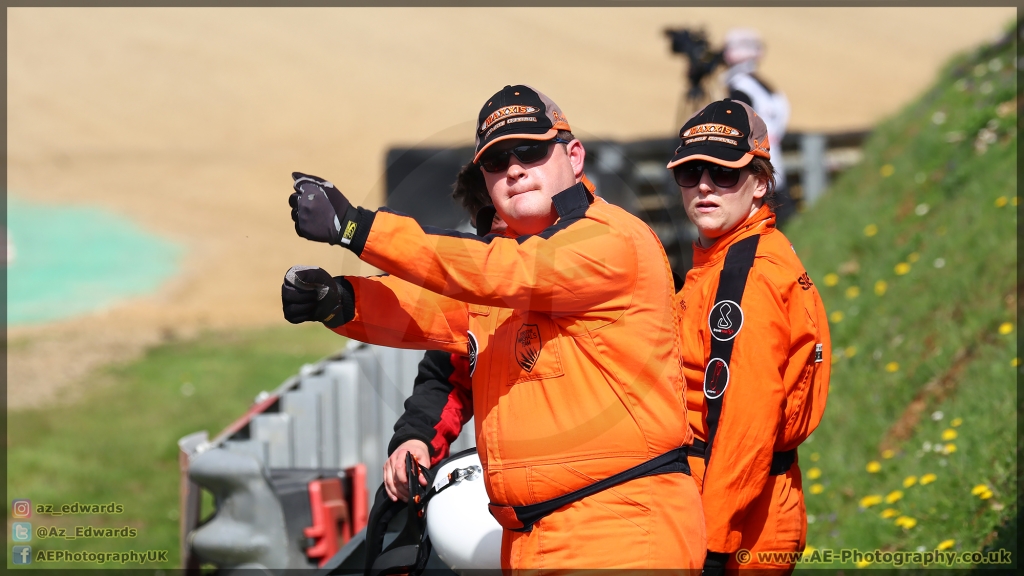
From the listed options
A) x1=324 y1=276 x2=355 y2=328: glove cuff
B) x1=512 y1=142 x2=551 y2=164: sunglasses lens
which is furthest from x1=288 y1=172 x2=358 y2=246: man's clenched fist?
x1=512 y1=142 x2=551 y2=164: sunglasses lens

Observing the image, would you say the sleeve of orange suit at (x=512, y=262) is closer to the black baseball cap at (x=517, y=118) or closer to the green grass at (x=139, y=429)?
the black baseball cap at (x=517, y=118)

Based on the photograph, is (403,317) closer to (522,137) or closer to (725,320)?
(522,137)

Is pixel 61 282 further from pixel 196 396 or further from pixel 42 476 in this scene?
pixel 42 476

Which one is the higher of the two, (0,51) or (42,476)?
(0,51)

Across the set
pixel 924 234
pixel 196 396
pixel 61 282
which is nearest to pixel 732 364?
pixel 924 234

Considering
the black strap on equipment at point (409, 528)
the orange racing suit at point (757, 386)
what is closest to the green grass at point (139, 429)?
the black strap on equipment at point (409, 528)

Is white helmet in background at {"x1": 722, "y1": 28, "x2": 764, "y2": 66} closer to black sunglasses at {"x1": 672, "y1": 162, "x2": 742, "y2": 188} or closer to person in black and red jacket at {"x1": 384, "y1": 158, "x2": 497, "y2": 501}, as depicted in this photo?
black sunglasses at {"x1": 672, "y1": 162, "x2": 742, "y2": 188}

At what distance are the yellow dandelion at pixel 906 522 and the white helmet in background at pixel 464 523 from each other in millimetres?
2427

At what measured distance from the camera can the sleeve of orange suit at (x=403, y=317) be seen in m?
2.85

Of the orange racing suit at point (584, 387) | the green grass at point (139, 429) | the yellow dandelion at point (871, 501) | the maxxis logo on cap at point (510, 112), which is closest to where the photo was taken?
the orange racing suit at point (584, 387)

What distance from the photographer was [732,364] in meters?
3.19

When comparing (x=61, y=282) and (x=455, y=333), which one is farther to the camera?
(x=61, y=282)

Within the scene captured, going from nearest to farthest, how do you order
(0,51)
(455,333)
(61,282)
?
(455,333), (61,282), (0,51)

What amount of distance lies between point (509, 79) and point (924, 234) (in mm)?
37476
